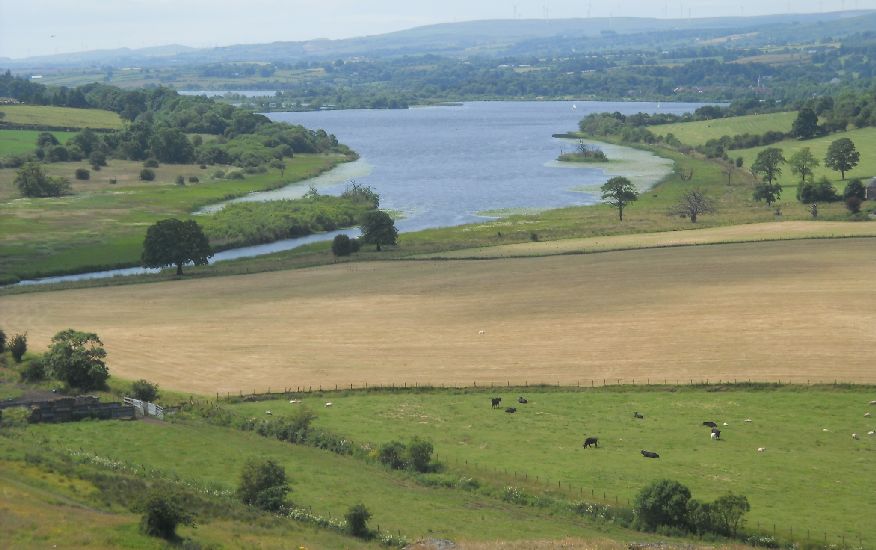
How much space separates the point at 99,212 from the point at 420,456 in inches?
2789

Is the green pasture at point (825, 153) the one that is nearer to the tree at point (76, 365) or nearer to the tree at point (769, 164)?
the tree at point (769, 164)

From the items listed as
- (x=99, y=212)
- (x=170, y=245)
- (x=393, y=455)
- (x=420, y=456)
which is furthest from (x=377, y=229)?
(x=420, y=456)

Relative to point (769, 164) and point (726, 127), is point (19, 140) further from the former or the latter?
point (726, 127)

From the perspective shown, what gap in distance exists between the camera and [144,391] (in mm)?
45781

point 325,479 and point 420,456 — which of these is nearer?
point 325,479

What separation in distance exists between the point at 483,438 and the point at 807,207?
63.8 metres

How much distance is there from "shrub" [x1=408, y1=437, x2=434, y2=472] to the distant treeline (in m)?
100

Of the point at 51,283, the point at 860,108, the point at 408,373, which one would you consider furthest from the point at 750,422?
the point at 860,108

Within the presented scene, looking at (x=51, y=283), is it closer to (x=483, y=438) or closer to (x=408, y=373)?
(x=408, y=373)

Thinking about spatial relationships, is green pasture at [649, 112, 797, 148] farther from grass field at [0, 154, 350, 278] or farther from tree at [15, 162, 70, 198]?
tree at [15, 162, 70, 198]

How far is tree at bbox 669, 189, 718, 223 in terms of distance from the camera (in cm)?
9497

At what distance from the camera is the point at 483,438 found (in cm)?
4144

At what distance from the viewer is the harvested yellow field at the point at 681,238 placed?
77.9 m

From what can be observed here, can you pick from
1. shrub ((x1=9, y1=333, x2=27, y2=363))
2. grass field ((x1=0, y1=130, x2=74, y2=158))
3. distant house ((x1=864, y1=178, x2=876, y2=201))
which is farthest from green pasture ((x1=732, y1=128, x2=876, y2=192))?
grass field ((x1=0, y1=130, x2=74, y2=158))
